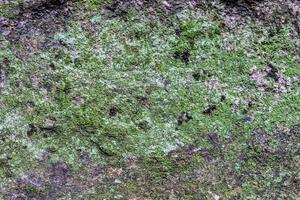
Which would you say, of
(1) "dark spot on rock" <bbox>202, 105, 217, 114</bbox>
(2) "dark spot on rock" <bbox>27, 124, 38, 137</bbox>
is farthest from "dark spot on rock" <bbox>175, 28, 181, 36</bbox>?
(2) "dark spot on rock" <bbox>27, 124, 38, 137</bbox>

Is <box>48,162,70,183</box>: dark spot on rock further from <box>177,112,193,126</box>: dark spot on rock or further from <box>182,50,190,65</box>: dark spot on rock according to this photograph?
<box>182,50,190,65</box>: dark spot on rock

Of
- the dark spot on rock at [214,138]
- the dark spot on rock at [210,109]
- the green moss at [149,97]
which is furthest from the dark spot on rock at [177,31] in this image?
the dark spot on rock at [214,138]

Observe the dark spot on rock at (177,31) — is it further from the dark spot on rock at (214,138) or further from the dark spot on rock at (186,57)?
the dark spot on rock at (214,138)

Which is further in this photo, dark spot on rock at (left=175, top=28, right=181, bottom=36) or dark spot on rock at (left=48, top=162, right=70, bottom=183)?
dark spot on rock at (left=48, top=162, right=70, bottom=183)

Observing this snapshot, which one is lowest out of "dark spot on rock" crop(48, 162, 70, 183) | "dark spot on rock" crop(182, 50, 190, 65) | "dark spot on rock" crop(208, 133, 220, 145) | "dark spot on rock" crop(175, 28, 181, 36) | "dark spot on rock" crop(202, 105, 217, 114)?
"dark spot on rock" crop(48, 162, 70, 183)

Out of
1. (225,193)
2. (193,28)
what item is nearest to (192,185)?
(225,193)

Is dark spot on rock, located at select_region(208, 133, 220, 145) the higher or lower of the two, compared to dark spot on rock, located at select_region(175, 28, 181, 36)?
lower

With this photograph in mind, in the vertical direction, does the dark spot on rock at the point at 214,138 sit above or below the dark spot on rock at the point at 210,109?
below

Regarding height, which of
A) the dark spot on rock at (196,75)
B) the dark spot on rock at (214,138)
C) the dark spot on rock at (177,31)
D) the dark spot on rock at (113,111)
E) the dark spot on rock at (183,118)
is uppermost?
the dark spot on rock at (177,31)
